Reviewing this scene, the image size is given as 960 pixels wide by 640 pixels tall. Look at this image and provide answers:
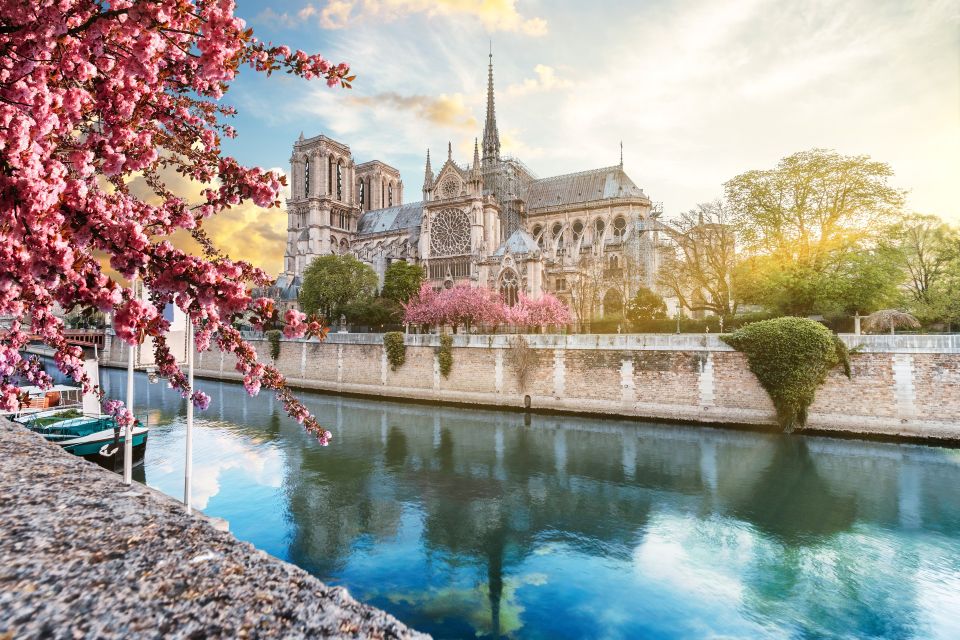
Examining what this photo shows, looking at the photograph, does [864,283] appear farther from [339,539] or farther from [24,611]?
[24,611]

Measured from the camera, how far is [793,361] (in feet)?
56.6

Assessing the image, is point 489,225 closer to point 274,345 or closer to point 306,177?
point 274,345

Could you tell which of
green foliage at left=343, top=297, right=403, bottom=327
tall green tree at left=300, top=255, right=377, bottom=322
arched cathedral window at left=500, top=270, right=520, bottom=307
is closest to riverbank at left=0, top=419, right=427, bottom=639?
arched cathedral window at left=500, top=270, right=520, bottom=307

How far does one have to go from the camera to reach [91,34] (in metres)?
2.59

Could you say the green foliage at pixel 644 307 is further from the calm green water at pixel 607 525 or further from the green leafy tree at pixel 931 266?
the calm green water at pixel 607 525

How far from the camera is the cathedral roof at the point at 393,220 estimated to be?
6064 centimetres

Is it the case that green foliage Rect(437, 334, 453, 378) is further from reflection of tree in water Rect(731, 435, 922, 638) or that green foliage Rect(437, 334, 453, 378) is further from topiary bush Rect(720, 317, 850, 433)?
reflection of tree in water Rect(731, 435, 922, 638)

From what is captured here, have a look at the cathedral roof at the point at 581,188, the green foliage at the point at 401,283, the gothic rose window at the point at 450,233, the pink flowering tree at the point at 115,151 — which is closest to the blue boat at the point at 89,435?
the pink flowering tree at the point at 115,151

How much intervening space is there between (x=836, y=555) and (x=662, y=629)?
4732 millimetres

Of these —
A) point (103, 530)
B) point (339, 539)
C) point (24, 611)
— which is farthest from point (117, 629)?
point (339, 539)

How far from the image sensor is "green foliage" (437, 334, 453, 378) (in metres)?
25.3

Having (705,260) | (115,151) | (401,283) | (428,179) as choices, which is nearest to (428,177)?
(428,179)

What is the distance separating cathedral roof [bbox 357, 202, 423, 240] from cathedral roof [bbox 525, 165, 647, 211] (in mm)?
14331

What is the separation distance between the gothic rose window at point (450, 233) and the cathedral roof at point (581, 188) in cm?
1050
